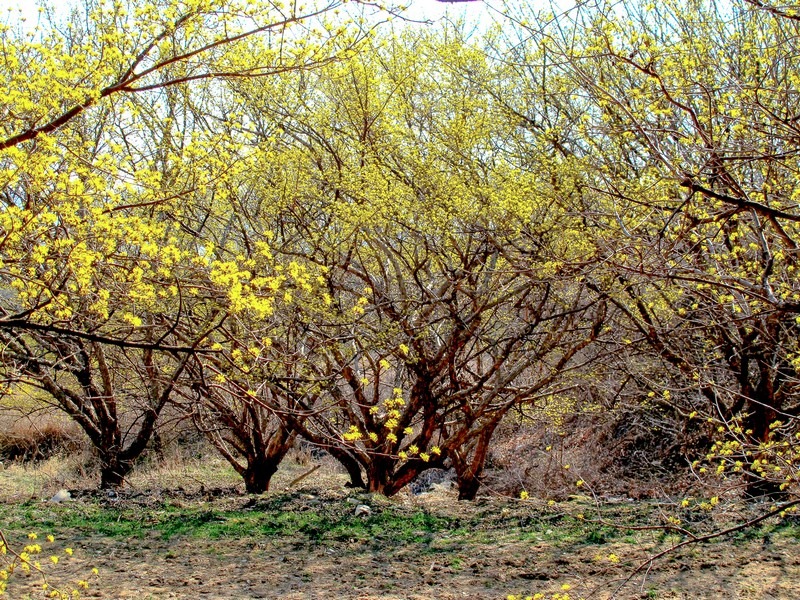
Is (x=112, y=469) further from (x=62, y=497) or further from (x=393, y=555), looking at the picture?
(x=393, y=555)

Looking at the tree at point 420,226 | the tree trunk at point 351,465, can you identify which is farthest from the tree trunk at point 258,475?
the tree at point 420,226

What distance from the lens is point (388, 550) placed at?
5656mm

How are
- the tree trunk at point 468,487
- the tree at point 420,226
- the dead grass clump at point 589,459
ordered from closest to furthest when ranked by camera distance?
the tree at point 420,226, the tree trunk at point 468,487, the dead grass clump at point 589,459

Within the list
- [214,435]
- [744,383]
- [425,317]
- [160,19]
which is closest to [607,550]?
[744,383]

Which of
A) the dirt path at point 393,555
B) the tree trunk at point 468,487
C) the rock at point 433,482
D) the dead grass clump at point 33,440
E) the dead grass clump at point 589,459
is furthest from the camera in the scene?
the dead grass clump at point 33,440

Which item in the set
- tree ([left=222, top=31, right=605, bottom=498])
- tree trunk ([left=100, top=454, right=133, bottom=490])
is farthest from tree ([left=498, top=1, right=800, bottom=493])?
tree trunk ([left=100, top=454, right=133, bottom=490])

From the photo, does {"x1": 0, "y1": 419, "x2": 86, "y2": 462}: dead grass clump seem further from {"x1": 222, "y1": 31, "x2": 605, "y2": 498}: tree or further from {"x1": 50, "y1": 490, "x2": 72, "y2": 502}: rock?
{"x1": 222, "y1": 31, "x2": 605, "y2": 498}: tree

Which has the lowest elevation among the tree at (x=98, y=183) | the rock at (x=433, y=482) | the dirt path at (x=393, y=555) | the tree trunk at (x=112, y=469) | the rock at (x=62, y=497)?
the rock at (x=433, y=482)

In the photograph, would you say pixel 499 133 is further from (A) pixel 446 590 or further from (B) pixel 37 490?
(B) pixel 37 490

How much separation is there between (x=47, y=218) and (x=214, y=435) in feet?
19.2

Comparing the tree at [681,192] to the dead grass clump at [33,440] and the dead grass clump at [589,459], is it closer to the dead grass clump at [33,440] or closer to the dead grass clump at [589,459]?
the dead grass clump at [589,459]

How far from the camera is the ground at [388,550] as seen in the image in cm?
458

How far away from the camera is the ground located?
4.58 meters

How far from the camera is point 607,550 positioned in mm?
5285
